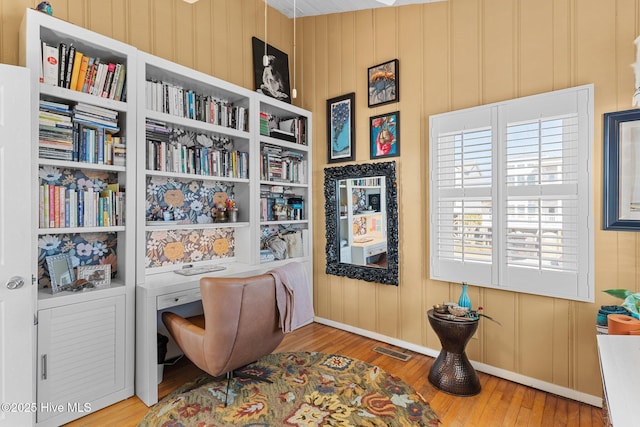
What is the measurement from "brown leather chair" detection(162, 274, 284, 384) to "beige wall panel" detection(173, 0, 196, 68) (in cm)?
208

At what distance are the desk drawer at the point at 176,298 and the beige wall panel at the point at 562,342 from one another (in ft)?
8.52

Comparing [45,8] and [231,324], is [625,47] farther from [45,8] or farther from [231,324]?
[45,8]

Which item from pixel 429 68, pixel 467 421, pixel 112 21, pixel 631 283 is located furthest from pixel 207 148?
pixel 631 283

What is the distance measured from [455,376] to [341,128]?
8.12 ft

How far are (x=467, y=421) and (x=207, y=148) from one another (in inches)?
111

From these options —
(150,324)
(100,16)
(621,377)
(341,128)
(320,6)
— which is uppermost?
(320,6)

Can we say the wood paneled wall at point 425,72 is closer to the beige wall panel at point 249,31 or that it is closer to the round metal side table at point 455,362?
the beige wall panel at point 249,31

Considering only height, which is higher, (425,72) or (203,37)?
(203,37)

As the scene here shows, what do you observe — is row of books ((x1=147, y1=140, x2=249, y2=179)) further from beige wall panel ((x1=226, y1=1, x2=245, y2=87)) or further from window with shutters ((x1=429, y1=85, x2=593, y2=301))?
window with shutters ((x1=429, y1=85, x2=593, y2=301))

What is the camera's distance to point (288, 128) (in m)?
3.64

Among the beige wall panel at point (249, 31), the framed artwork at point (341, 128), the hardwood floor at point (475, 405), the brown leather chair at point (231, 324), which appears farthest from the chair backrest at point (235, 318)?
the beige wall panel at point (249, 31)

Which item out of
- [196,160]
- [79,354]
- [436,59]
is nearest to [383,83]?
[436,59]

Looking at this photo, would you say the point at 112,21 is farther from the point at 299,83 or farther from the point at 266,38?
the point at 299,83

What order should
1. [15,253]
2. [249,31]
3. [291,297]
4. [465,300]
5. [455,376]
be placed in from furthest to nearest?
1. [249,31]
2. [465,300]
3. [455,376]
4. [291,297]
5. [15,253]
